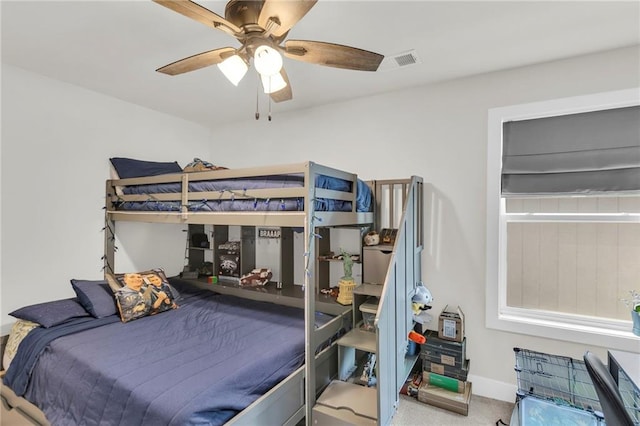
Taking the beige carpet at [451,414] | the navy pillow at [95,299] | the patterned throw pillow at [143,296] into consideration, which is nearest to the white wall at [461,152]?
the beige carpet at [451,414]

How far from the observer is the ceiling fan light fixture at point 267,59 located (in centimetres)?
150

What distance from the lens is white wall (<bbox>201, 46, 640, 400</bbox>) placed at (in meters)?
2.36

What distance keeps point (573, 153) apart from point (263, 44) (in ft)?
7.90

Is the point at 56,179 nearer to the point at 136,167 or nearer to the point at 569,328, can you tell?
the point at 136,167

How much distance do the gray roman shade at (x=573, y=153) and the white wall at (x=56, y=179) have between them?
369 cm

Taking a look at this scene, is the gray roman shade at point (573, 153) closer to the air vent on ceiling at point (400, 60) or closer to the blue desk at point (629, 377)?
the air vent on ceiling at point (400, 60)

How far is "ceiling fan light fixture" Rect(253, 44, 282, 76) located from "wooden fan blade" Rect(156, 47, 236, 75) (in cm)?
19

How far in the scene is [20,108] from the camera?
253 centimetres

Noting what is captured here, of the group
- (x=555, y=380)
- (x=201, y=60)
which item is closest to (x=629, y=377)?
(x=555, y=380)

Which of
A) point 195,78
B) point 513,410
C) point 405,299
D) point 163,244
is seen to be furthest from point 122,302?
point 513,410

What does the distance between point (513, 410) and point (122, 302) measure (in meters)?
3.21

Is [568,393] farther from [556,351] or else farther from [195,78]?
[195,78]

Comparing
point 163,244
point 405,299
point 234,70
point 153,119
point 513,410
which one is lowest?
point 513,410

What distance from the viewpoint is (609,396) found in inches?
46.4
